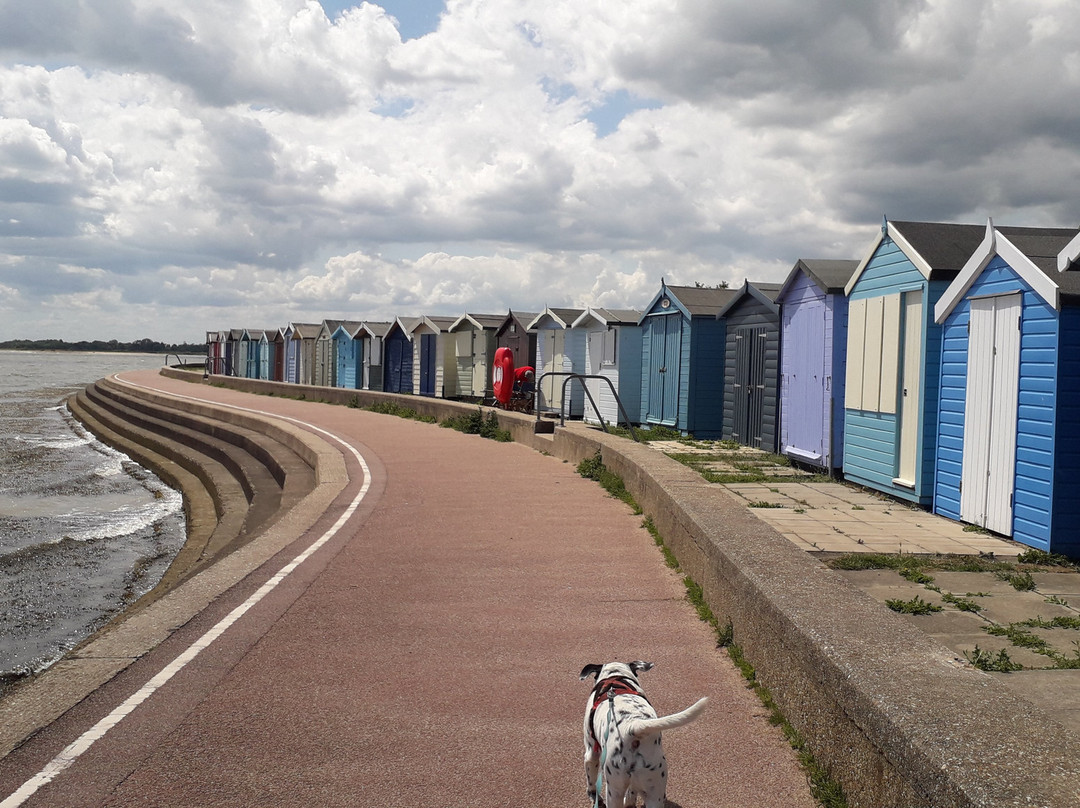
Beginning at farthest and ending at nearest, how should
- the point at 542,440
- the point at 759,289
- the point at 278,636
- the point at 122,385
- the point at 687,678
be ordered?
1. the point at 122,385
2. the point at 542,440
3. the point at 759,289
4. the point at 278,636
5. the point at 687,678

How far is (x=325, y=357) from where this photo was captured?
4450cm

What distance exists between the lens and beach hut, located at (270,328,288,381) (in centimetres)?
5078

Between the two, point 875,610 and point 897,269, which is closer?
point 875,610

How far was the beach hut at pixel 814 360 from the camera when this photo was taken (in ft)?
46.0

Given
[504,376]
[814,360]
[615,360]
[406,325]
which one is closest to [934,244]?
[814,360]

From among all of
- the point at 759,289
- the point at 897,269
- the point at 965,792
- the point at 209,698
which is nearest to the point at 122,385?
the point at 759,289

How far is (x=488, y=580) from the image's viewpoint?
772cm

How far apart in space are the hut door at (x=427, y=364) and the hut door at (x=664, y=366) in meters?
13.9

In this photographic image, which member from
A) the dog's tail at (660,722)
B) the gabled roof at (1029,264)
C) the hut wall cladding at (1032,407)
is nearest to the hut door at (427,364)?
the gabled roof at (1029,264)

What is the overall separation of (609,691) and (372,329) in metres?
37.0

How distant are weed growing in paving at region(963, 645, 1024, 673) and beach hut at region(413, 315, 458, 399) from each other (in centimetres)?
2888

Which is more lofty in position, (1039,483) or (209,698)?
(1039,483)

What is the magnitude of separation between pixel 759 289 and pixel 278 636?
12.9 meters

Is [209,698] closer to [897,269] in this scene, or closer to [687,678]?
[687,678]
